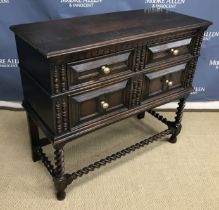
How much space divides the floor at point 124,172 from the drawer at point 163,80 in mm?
510

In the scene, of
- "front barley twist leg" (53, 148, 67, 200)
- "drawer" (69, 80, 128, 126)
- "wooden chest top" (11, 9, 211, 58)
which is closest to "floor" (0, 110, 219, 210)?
"front barley twist leg" (53, 148, 67, 200)

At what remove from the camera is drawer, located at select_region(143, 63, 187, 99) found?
1602 mm

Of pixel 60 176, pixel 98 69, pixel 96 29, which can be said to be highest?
pixel 96 29

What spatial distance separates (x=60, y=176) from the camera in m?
1.55

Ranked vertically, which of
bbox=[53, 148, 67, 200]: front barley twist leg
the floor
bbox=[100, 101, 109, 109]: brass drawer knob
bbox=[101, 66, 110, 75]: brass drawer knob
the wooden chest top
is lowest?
the floor

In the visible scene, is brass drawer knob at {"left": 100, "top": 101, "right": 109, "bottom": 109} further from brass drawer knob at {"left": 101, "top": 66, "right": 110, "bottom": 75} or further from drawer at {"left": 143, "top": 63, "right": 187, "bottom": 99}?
drawer at {"left": 143, "top": 63, "right": 187, "bottom": 99}

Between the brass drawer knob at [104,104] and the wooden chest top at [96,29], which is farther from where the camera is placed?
the brass drawer knob at [104,104]

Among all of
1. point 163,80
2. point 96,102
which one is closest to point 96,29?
point 96,102

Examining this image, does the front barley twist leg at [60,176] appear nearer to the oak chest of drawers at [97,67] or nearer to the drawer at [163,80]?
the oak chest of drawers at [97,67]

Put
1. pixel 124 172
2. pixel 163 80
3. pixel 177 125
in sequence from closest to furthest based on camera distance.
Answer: pixel 163 80 → pixel 124 172 → pixel 177 125

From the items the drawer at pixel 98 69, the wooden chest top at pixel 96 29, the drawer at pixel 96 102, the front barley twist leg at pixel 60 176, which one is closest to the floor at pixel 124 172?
the front barley twist leg at pixel 60 176

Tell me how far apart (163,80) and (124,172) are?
24.4 inches

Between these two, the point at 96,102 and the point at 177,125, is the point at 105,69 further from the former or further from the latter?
the point at 177,125

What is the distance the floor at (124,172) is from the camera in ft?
5.35
